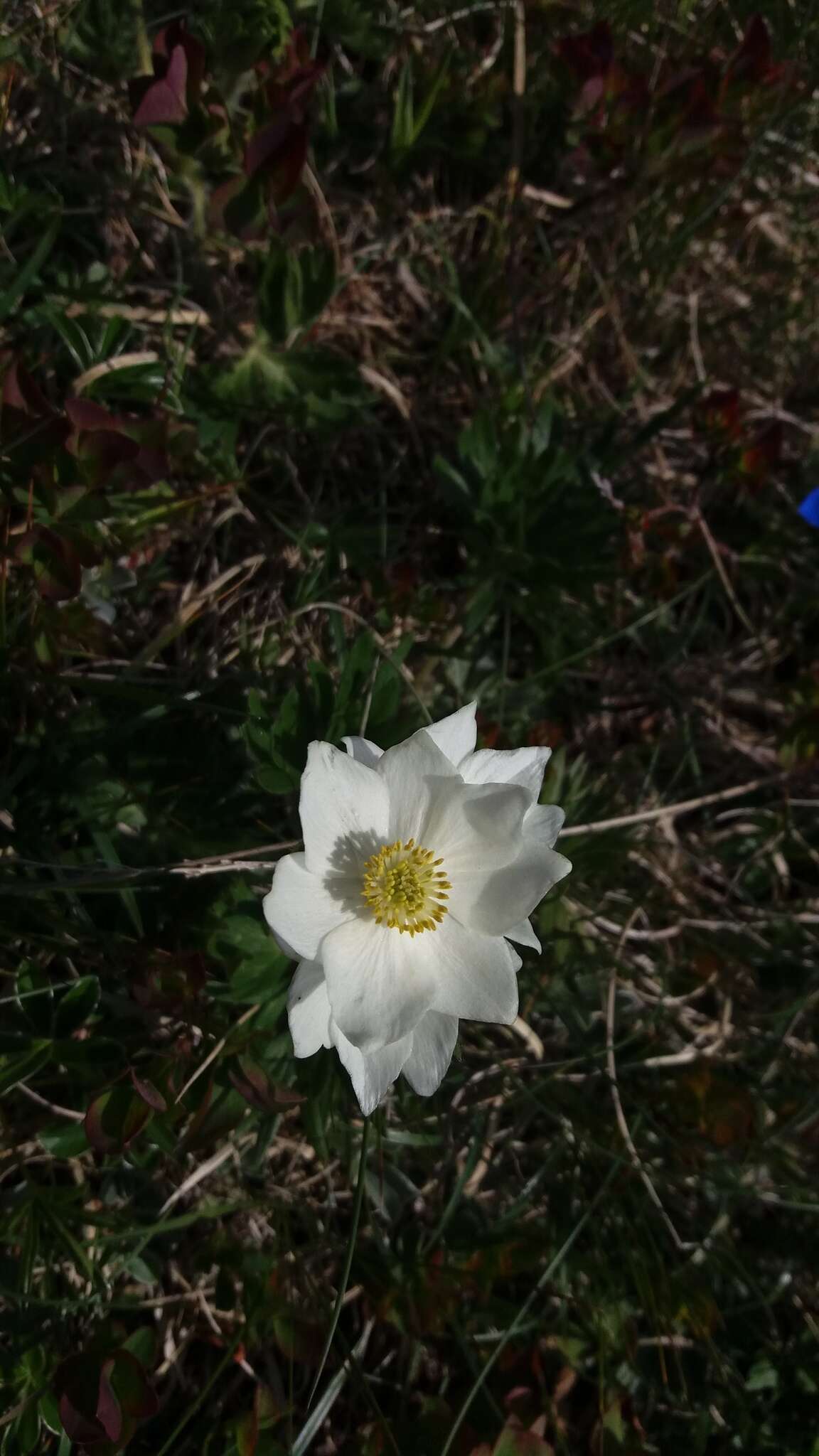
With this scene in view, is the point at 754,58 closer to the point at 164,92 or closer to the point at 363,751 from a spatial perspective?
the point at 164,92

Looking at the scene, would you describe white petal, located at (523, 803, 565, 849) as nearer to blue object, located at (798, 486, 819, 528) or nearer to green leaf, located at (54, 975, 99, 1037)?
green leaf, located at (54, 975, 99, 1037)

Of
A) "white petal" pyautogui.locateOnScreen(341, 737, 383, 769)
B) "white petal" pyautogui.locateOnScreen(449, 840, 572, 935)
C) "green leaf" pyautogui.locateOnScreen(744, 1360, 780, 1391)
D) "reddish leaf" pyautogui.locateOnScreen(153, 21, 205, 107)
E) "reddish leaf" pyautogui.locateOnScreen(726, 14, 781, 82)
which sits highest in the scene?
Result: "reddish leaf" pyautogui.locateOnScreen(726, 14, 781, 82)

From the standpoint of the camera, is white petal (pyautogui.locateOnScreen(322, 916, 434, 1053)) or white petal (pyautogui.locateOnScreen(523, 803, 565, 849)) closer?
white petal (pyautogui.locateOnScreen(322, 916, 434, 1053))

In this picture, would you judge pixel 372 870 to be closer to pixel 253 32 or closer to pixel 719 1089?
pixel 719 1089

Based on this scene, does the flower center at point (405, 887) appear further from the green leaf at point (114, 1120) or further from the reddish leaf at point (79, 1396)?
the reddish leaf at point (79, 1396)

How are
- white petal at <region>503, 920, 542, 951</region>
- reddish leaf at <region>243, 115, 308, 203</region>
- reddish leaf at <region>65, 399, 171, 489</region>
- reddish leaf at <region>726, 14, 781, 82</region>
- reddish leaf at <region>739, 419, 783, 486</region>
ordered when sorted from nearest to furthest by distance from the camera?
white petal at <region>503, 920, 542, 951</region>
reddish leaf at <region>65, 399, 171, 489</region>
reddish leaf at <region>243, 115, 308, 203</region>
reddish leaf at <region>726, 14, 781, 82</region>
reddish leaf at <region>739, 419, 783, 486</region>

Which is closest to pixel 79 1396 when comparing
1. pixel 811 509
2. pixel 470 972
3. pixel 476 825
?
pixel 470 972

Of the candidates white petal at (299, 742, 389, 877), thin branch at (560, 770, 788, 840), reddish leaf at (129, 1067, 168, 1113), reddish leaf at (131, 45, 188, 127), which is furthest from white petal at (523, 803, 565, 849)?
reddish leaf at (131, 45, 188, 127)

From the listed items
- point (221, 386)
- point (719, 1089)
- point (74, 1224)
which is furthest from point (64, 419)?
point (719, 1089)
